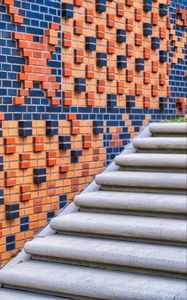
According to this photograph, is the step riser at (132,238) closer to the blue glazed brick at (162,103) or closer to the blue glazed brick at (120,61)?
the blue glazed brick at (120,61)

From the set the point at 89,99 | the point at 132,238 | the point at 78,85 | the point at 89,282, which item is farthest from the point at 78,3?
the point at 89,282

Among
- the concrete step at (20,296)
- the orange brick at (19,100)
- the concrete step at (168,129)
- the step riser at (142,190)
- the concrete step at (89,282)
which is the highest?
the orange brick at (19,100)

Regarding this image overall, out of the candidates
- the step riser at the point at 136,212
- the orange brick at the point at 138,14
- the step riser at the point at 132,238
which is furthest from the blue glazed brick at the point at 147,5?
the step riser at the point at 132,238

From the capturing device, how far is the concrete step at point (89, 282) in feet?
13.7

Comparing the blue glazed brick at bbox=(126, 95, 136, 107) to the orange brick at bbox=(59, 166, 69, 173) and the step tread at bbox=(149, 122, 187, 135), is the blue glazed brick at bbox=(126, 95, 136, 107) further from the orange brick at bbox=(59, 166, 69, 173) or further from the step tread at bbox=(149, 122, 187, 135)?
the orange brick at bbox=(59, 166, 69, 173)

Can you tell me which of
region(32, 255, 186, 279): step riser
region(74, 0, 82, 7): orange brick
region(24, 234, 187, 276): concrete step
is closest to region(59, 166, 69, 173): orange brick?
region(24, 234, 187, 276): concrete step

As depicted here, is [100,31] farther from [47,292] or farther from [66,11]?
[47,292]

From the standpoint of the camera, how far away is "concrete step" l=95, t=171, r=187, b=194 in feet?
17.7

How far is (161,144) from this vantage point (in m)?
6.15

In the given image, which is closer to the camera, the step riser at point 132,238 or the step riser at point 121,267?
the step riser at point 121,267

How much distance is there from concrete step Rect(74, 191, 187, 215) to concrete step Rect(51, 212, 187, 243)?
0.23ft

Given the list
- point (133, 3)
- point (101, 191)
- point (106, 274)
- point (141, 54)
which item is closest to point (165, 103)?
point (141, 54)

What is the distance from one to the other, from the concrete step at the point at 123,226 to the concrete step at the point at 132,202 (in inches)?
2.7

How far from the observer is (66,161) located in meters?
5.70
